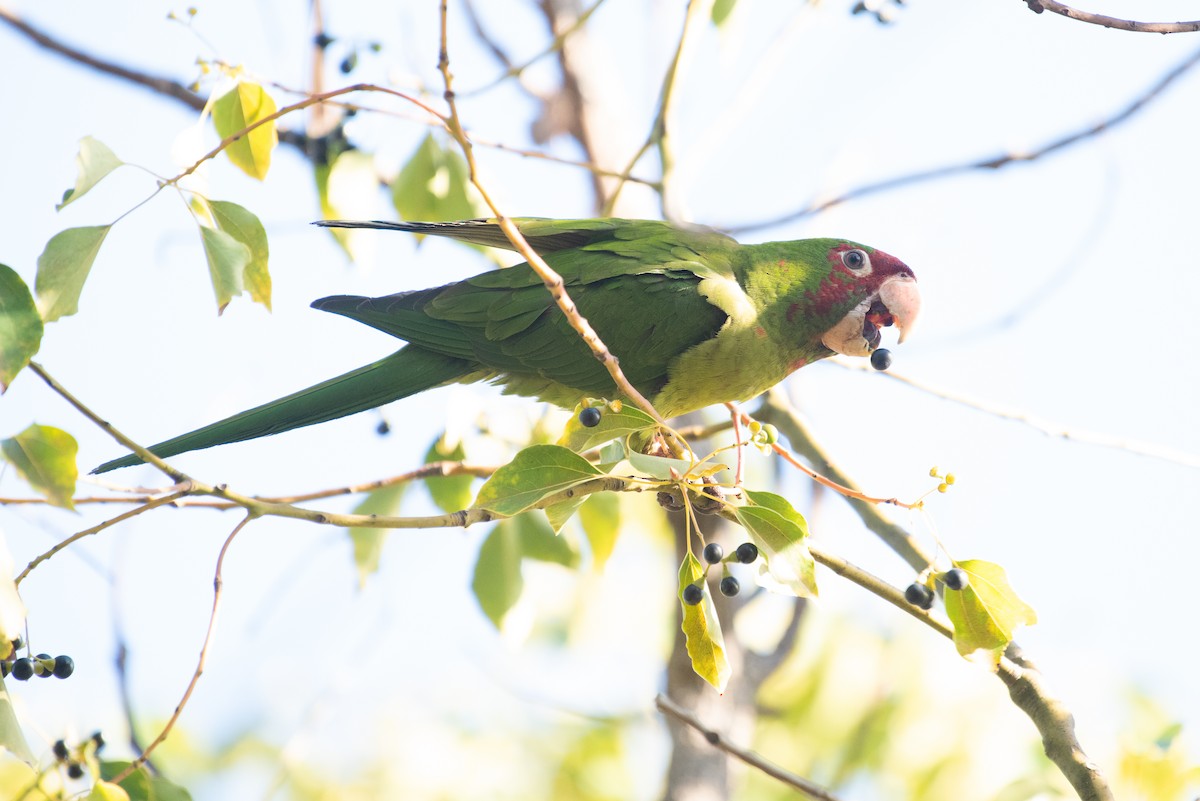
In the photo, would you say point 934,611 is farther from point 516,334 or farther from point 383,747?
point 383,747

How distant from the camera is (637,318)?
124 inches

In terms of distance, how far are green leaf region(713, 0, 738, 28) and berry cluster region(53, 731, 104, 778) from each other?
252 cm

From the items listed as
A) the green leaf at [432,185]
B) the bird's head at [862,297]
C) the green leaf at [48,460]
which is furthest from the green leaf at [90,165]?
the bird's head at [862,297]

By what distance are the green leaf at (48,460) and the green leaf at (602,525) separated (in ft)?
5.96

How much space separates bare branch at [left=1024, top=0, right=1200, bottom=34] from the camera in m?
2.09

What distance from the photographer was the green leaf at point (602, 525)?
3.47m

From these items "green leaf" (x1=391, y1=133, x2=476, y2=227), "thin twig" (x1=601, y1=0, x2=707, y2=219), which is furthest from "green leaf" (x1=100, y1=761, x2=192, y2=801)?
"thin twig" (x1=601, y1=0, x2=707, y2=219)

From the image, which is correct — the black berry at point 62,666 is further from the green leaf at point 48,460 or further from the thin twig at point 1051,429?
the thin twig at point 1051,429

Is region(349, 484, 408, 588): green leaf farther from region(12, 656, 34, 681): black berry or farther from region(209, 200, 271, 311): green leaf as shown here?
region(12, 656, 34, 681): black berry

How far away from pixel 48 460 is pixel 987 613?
173 cm

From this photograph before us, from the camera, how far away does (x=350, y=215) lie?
3352 millimetres

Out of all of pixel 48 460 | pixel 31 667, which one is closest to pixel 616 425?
pixel 48 460

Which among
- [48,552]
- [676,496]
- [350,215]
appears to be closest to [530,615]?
[676,496]

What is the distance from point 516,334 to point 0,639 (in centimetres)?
173
